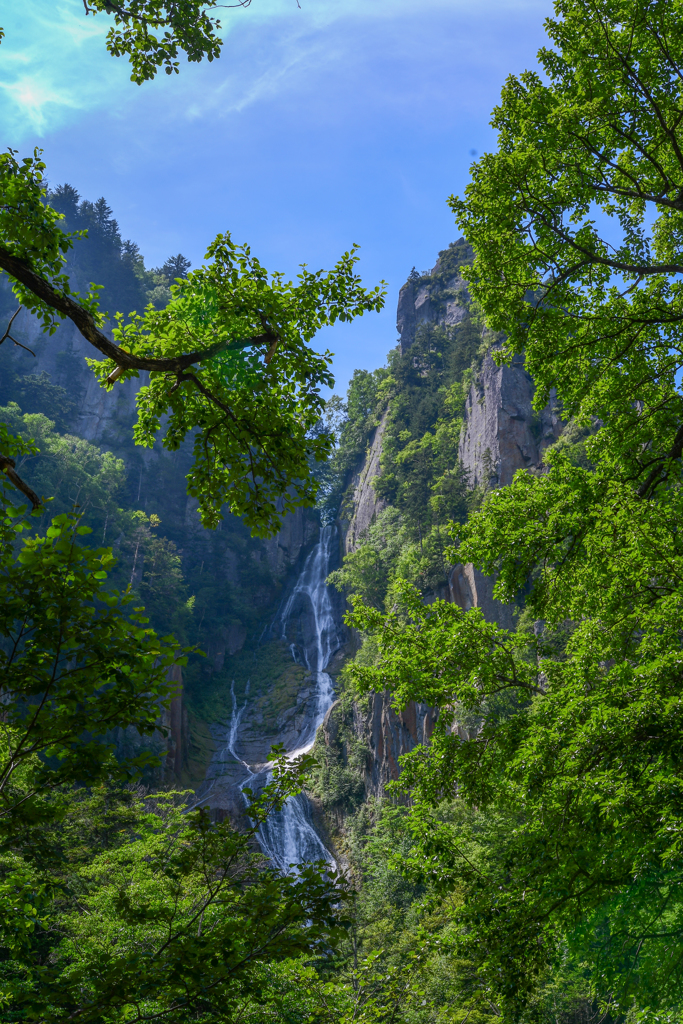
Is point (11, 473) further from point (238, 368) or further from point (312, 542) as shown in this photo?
point (312, 542)

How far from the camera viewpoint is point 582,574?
702 cm

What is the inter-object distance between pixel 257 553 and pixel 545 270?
52325 mm

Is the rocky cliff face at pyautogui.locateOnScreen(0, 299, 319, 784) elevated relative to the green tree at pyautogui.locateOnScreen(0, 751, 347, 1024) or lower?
elevated

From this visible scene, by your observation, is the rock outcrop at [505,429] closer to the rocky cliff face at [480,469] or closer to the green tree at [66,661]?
the rocky cliff face at [480,469]

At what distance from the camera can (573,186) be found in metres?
7.64

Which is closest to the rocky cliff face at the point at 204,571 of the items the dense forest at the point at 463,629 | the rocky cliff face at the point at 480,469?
the rocky cliff face at the point at 480,469

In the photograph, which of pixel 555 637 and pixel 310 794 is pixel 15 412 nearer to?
pixel 310 794

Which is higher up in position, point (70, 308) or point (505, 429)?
point (505, 429)

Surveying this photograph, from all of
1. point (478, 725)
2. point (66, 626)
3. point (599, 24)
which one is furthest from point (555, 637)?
point (66, 626)

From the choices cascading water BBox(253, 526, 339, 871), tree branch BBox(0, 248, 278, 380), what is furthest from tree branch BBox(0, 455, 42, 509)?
cascading water BBox(253, 526, 339, 871)

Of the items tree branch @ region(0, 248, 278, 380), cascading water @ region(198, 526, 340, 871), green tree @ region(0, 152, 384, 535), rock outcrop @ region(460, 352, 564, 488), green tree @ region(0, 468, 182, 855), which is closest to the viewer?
green tree @ region(0, 468, 182, 855)

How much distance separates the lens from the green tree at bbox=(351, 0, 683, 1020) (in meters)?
5.20

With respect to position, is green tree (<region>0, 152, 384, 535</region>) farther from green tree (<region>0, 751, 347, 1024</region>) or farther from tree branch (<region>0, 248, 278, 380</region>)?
green tree (<region>0, 751, 347, 1024</region>)

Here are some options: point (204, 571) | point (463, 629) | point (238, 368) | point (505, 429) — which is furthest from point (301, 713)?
point (238, 368)
